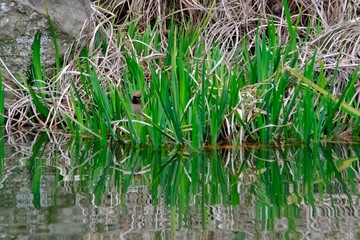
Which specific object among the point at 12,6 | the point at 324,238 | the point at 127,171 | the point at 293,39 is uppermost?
the point at 12,6

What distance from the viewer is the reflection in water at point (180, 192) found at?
2033 millimetres

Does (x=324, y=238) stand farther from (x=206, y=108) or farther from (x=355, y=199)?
(x=206, y=108)

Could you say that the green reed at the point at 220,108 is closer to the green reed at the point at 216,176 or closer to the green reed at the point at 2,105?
the green reed at the point at 216,176

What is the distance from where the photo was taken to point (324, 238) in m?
1.90

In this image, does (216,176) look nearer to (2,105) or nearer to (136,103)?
(136,103)

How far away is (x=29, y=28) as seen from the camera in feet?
15.7

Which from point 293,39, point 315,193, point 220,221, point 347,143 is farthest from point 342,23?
point 220,221

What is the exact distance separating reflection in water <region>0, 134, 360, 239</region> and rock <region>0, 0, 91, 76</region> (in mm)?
1102

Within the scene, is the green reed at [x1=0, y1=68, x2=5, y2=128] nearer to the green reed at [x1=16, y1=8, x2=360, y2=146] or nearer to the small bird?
the green reed at [x1=16, y1=8, x2=360, y2=146]

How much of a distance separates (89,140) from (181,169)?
1021 mm

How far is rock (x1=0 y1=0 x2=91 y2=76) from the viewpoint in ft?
15.5

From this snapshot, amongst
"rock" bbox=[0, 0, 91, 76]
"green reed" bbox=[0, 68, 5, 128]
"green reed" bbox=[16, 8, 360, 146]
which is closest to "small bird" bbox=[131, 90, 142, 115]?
"green reed" bbox=[16, 8, 360, 146]

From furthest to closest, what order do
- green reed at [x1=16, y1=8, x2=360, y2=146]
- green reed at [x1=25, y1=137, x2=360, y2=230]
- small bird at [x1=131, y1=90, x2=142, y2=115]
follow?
1. small bird at [x1=131, y1=90, x2=142, y2=115]
2. green reed at [x1=16, y1=8, x2=360, y2=146]
3. green reed at [x1=25, y1=137, x2=360, y2=230]

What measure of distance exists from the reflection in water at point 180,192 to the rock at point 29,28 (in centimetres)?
110
